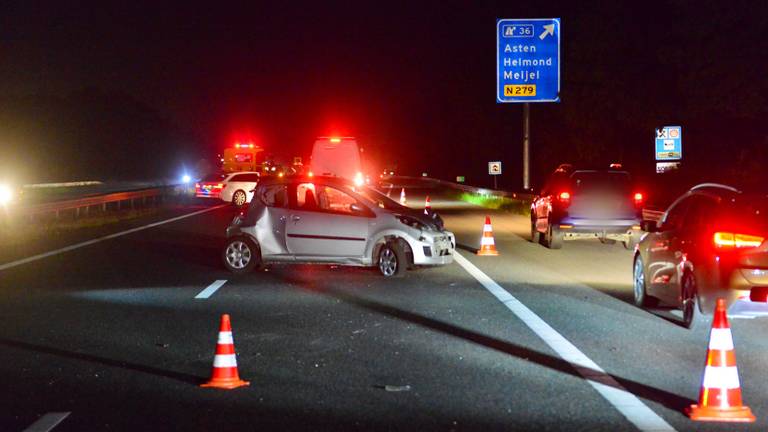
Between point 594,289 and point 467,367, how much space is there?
19.5ft

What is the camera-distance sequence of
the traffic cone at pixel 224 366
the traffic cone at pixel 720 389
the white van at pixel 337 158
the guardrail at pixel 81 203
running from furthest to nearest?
1. the white van at pixel 337 158
2. the guardrail at pixel 81 203
3. the traffic cone at pixel 224 366
4. the traffic cone at pixel 720 389

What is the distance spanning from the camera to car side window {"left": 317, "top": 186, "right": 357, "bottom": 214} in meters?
15.5

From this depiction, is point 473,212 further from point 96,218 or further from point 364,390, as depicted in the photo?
point 364,390

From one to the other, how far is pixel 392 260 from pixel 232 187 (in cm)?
2712

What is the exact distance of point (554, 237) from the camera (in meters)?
20.2

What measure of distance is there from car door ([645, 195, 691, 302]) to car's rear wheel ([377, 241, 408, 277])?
14.4ft

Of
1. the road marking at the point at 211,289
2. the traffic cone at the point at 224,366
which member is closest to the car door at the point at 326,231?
the road marking at the point at 211,289

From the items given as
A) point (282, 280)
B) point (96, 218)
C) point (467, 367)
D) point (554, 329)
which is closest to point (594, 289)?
point (554, 329)

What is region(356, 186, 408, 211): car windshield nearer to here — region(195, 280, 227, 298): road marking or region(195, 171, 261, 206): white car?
region(195, 280, 227, 298): road marking

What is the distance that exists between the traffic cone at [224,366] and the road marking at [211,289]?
5.49m

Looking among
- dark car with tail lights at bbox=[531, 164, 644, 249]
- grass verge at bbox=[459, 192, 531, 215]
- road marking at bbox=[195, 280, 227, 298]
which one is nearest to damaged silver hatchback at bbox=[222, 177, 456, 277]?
road marking at bbox=[195, 280, 227, 298]

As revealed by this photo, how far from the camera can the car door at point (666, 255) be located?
10.9m

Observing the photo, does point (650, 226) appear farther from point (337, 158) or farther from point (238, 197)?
point (238, 197)

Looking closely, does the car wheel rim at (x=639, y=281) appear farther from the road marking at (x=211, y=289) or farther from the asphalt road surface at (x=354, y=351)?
the road marking at (x=211, y=289)
